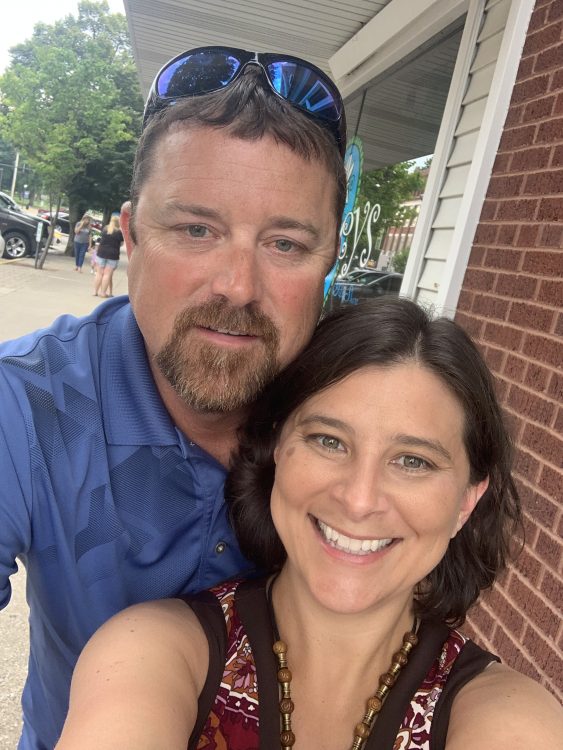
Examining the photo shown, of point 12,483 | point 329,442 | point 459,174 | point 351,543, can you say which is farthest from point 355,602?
point 459,174

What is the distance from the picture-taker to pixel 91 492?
1.46 m

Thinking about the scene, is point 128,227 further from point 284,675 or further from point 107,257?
point 107,257

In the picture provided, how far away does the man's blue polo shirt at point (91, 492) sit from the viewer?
1.42 metres

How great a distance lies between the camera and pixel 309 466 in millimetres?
→ 1488

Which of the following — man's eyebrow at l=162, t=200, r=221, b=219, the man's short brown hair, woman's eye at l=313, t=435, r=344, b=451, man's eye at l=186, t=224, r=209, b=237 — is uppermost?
the man's short brown hair

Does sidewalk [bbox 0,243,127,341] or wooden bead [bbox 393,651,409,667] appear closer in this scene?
wooden bead [bbox 393,651,409,667]

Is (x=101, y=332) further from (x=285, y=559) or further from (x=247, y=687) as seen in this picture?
(x=247, y=687)

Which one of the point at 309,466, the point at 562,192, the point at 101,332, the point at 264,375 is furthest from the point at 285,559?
the point at 562,192

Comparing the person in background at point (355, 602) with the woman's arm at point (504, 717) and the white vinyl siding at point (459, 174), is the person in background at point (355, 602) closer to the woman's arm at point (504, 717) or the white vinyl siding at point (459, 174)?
the woman's arm at point (504, 717)

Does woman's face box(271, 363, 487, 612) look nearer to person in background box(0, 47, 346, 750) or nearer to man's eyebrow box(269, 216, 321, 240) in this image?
person in background box(0, 47, 346, 750)

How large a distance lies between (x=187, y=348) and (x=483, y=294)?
202cm

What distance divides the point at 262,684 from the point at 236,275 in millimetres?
880

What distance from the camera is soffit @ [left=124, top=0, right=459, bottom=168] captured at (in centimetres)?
437

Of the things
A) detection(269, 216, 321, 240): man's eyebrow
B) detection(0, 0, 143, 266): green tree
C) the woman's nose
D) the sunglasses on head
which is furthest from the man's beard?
detection(0, 0, 143, 266): green tree
